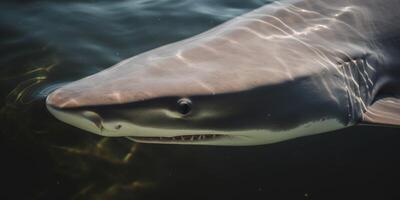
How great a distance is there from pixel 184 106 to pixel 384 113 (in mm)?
1255

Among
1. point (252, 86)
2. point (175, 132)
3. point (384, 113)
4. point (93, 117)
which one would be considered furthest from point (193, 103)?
point (384, 113)

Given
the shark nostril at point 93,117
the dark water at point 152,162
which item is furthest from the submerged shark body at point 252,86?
the dark water at point 152,162

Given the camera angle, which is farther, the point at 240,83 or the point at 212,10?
the point at 212,10

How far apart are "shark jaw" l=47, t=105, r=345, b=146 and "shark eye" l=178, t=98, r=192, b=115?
0.10 meters

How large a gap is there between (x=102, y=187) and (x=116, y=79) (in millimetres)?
719

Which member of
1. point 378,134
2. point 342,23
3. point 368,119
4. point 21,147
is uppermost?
point 342,23

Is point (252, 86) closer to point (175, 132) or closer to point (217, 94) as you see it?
point (217, 94)

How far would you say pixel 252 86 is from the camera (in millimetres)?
2002

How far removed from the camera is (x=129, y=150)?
2562mm

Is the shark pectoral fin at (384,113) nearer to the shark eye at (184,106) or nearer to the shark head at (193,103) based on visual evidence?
the shark head at (193,103)

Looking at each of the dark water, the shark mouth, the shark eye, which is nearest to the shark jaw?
the shark mouth

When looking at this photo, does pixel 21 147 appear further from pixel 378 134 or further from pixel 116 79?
pixel 378 134

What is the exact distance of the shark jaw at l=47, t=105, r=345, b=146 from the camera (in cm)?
177

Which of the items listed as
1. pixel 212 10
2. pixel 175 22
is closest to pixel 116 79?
pixel 175 22
